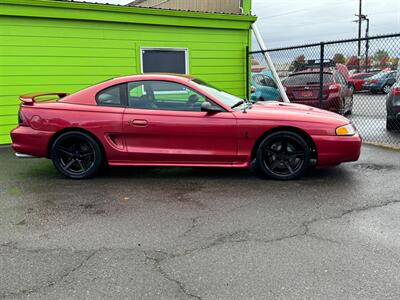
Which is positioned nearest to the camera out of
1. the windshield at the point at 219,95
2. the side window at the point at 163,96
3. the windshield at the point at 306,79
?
the side window at the point at 163,96

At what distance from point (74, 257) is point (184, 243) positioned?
0.92 m

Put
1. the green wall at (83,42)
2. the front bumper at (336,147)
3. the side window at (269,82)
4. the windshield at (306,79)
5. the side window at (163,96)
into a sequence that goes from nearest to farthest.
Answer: the front bumper at (336,147) → the side window at (163,96) → the green wall at (83,42) → the windshield at (306,79) → the side window at (269,82)

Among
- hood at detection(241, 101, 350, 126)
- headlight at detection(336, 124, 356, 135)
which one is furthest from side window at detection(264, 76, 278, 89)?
headlight at detection(336, 124, 356, 135)

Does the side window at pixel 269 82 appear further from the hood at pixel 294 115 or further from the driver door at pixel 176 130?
the driver door at pixel 176 130

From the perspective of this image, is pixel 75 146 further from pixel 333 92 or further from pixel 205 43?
pixel 333 92

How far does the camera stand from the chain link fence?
821 cm

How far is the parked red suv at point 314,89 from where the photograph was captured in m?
10.2

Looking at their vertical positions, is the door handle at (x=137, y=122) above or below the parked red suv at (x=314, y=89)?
below

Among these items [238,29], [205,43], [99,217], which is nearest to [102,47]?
[205,43]

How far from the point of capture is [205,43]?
989 cm

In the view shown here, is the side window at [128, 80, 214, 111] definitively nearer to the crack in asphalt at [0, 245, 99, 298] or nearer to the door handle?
the door handle

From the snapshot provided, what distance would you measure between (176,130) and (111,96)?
1.05 m

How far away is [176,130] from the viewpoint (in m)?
5.36

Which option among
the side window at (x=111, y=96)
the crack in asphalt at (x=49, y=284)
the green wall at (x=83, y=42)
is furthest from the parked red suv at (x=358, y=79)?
the crack in asphalt at (x=49, y=284)
